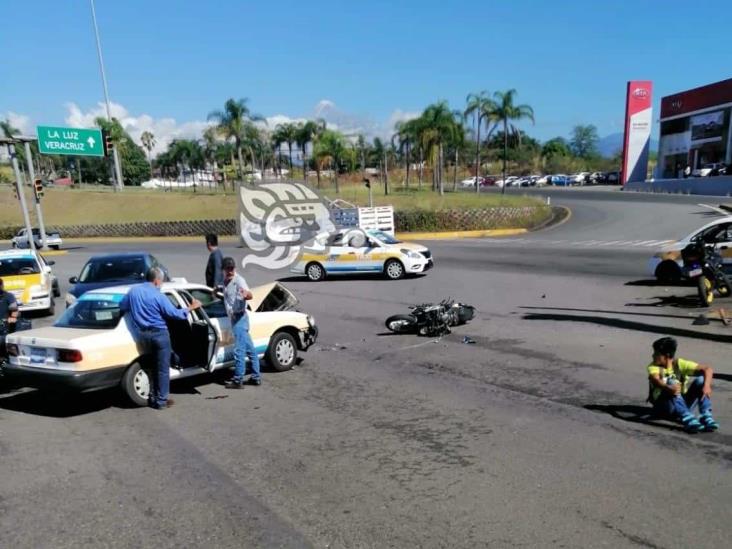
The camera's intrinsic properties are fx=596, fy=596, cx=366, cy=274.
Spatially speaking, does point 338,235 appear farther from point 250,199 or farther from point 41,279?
point 250,199

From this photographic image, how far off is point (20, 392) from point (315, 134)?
66.0m

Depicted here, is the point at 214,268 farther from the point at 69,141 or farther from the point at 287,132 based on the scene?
the point at 287,132

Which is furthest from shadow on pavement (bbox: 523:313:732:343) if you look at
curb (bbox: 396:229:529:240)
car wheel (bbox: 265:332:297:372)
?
curb (bbox: 396:229:529:240)

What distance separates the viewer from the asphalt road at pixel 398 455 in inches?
162

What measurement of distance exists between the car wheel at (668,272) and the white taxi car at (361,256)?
6.42 meters

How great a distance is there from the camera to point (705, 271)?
1167 cm

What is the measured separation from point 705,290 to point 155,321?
33.9 feet

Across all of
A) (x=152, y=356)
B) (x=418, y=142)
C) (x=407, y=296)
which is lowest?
(x=407, y=296)

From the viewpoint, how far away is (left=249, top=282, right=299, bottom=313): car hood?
29.0 ft

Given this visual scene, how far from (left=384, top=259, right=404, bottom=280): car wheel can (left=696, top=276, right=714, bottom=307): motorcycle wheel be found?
28.0 ft

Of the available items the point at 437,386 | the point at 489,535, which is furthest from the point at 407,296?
the point at 489,535

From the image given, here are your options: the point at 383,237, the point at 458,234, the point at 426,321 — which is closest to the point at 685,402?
the point at 426,321

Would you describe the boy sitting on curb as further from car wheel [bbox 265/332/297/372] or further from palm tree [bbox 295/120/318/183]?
palm tree [bbox 295/120/318/183]

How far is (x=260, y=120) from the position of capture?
200ft
